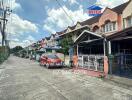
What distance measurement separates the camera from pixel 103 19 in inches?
901

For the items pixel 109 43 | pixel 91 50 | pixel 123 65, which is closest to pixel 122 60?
pixel 123 65

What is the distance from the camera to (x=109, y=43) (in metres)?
14.3

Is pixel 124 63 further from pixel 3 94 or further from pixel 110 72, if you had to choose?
pixel 3 94

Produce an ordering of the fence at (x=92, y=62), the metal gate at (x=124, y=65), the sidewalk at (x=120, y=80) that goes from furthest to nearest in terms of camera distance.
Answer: the fence at (x=92, y=62) → the metal gate at (x=124, y=65) → the sidewalk at (x=120, y=80)

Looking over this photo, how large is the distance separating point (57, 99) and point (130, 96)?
142 inches

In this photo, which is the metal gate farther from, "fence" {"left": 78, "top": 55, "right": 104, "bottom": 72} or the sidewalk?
"fence" {"left": 78, "top": 55, "right": 104, "bottom": 72}

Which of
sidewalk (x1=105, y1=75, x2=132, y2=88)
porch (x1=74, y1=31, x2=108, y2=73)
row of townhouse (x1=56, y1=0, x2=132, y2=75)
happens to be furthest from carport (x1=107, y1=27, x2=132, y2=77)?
porch (x1=74, y1=31, x2=108, y2=73)

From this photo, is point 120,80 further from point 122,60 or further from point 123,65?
point 122,60

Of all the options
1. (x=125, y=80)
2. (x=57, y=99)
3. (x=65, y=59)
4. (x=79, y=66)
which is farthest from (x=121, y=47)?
(x=57, y=99)

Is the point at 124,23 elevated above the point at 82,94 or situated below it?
above

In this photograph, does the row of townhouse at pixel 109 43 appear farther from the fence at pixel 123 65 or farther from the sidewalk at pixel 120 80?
the sidewalk at pixel 120 80

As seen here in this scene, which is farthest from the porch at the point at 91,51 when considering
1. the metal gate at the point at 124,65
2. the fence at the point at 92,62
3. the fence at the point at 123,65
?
the metal gate at the point at 124,65

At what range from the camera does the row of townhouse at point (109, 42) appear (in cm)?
1262

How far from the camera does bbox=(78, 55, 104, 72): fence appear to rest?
49.3ft
